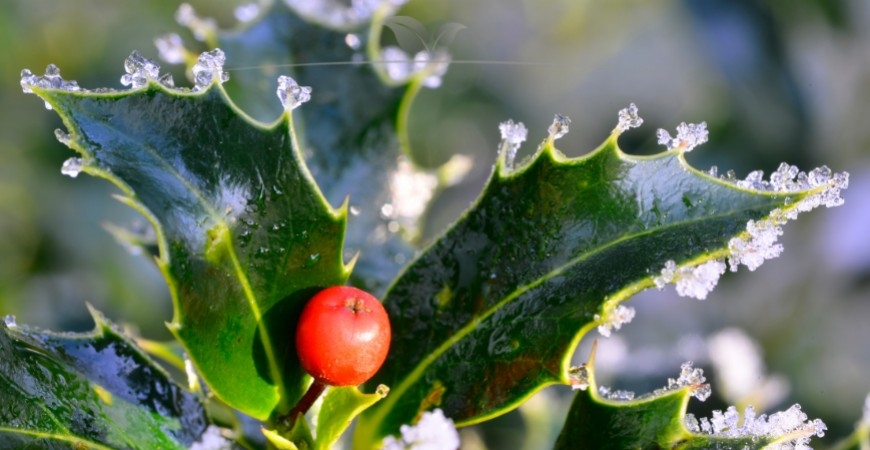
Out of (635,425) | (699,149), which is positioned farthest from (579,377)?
(699,149)

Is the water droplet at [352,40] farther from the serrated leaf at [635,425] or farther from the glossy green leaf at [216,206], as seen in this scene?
the serrated leaf at [635,425]

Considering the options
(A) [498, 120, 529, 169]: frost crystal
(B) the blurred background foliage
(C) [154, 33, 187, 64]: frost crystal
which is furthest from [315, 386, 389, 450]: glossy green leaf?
(B) the blurred background foliage

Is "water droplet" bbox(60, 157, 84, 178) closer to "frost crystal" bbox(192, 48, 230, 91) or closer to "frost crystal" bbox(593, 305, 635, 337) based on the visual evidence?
"frost crystal" bbox(192, 48, 230, 91)

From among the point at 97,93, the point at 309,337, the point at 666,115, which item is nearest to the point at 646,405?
the point at 309,337

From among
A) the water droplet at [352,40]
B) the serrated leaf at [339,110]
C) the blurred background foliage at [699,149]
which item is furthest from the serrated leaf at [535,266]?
the blurred background foliage at [699,149]

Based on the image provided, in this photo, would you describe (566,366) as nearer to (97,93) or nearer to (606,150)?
(606,150)
